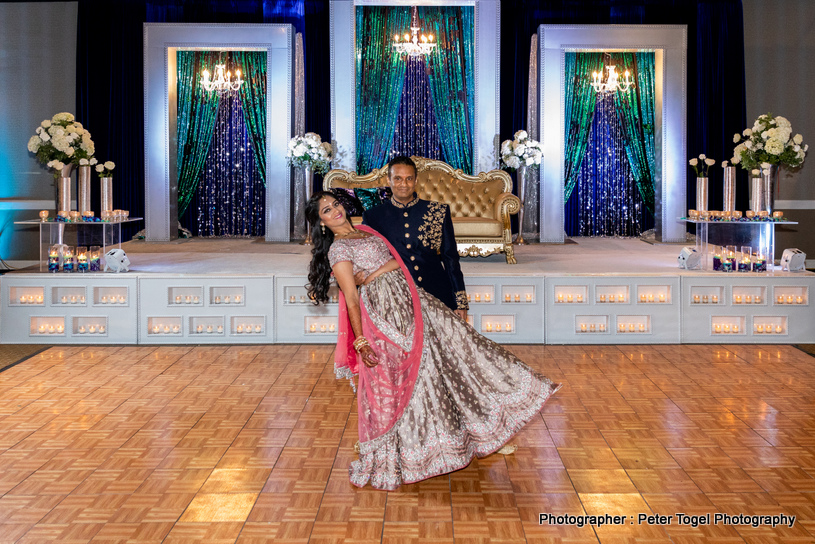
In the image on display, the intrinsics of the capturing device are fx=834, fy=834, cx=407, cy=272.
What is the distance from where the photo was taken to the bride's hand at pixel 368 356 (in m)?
3.75

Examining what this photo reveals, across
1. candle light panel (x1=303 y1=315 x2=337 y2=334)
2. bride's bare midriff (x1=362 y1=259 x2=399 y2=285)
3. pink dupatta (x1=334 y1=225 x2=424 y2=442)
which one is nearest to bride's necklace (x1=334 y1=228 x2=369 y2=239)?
bride's bare midriff (x1=362 y1=259 x2=399 y2=285)

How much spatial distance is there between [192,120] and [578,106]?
6.22 meters

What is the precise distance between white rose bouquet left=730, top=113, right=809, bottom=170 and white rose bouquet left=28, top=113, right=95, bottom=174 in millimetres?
6479

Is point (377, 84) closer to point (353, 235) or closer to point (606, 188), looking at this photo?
point (606, 188)

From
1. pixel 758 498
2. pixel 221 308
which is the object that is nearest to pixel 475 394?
pixel 758 498

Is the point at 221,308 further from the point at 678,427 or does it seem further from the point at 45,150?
the point at 678,427

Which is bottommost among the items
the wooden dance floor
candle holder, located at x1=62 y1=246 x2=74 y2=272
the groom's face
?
the wooden dance floor

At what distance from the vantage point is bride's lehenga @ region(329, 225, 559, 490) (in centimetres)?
386

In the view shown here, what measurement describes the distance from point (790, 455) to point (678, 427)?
664 millimetres

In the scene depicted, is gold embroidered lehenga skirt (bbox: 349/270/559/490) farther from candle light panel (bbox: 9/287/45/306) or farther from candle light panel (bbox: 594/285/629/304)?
candle light panel (bbox: 9/287/45/306)

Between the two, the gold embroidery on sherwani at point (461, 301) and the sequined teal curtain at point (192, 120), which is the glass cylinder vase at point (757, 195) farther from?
the sequined teal curtain at point (192, 120)

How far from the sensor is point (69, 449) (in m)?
4.52

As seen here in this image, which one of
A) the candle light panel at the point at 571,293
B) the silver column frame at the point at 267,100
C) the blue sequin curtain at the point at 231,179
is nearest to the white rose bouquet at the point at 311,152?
the silver column frame at the point at 267,100

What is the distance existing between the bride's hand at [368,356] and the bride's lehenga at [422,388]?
0.11 metres
